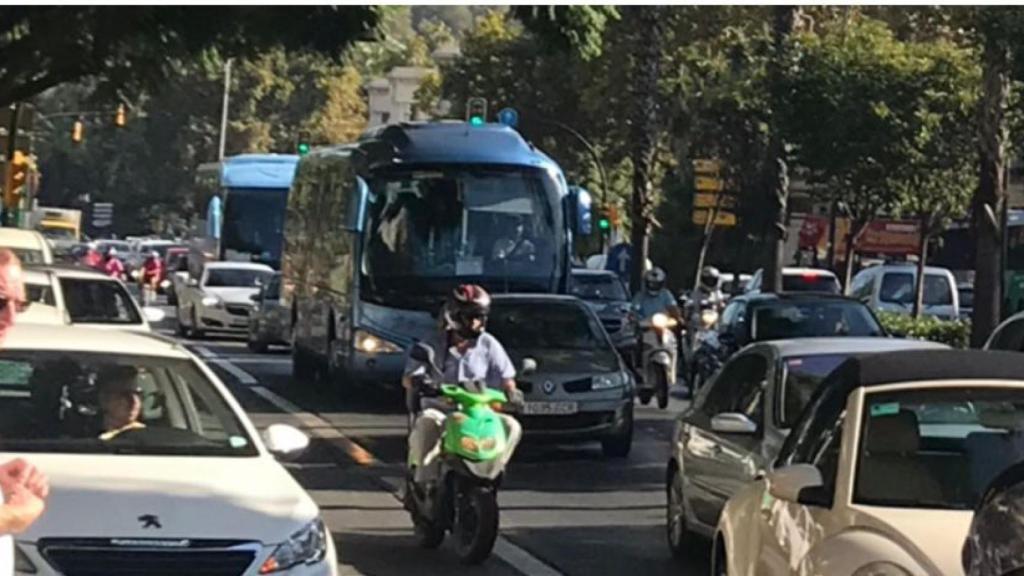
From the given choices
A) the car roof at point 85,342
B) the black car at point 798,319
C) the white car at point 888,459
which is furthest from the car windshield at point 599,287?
the white car at point 888,459

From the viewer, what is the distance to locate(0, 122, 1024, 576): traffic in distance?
7703 mm

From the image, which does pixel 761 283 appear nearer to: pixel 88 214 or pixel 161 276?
pixel 161 276

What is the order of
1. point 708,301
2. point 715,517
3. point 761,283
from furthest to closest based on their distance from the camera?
point 761,283
point 708,301
point 715,517

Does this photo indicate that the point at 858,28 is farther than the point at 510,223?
Yes

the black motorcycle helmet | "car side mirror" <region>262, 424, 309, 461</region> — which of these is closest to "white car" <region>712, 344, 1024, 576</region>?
"car side mirror" <region>262, 424, 309, 461</region>

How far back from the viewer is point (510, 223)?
971 inches

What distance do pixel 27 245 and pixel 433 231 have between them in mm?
4522

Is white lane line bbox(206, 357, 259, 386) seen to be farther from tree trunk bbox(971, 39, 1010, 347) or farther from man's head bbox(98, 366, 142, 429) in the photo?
man's head bbox(98, 366, 142, 429)

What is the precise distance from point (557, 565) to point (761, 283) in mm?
24025

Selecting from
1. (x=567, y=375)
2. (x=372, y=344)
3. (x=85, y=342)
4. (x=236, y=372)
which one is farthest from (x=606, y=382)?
(x=236, y=372)

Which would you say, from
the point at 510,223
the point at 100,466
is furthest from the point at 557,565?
the point at 510,223

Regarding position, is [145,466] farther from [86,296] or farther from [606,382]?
[86,296]

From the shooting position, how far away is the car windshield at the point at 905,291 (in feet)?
126

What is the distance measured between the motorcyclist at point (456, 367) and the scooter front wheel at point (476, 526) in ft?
1.24
